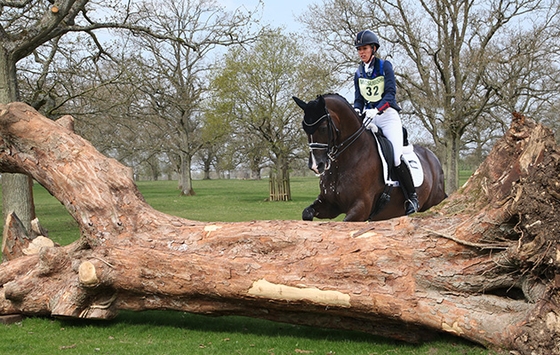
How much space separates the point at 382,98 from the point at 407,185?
1370mm

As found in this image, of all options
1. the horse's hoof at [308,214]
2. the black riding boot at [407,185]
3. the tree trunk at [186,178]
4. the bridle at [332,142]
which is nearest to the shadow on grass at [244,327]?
the horse's hoof at [308,214]

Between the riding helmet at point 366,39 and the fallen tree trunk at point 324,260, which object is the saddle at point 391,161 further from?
the fallen tree trunk at point 324,260

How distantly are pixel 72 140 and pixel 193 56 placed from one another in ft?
109

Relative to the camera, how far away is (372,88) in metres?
7.67

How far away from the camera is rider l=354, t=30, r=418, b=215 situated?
743 centimetres

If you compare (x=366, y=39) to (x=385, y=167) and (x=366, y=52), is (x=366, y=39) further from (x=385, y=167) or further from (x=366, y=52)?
(x=385, y=167)

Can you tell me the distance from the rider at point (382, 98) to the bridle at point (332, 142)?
636mm

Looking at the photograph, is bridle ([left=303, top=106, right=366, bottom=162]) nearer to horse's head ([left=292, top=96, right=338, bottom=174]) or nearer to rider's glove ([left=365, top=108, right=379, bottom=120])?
horse's head ([left=292, top=96, right=338, bottom=174])

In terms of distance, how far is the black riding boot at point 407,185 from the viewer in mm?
7535

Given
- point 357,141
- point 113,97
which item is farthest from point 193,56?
point 357,141

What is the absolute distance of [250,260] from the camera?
4965 millimetres

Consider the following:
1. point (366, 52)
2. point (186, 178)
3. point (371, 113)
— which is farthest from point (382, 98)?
point (186, 178)

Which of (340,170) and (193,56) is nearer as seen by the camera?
(340,170)

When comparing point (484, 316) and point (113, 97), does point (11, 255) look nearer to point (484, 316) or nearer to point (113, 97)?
point (484, 316)
